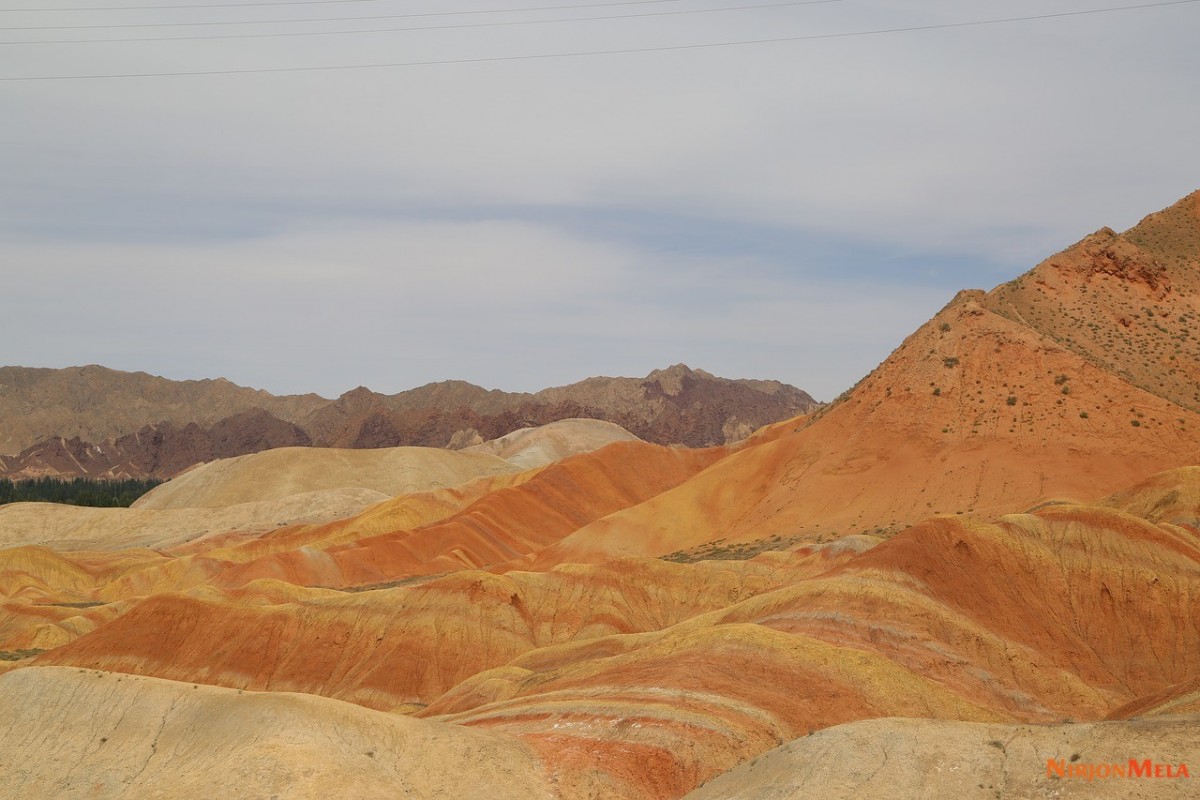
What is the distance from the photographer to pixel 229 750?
27516mm

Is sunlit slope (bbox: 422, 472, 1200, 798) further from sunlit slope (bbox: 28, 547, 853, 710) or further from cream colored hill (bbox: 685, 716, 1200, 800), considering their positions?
sunlit slope (bbox: 28, 547, 853, 710)

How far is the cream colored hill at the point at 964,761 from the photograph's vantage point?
18.8 metres

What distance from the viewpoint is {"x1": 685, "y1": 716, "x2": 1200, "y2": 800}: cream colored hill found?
18.8 m

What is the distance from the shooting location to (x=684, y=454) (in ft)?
454

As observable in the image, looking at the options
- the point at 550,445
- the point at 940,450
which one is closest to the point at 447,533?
the point at 940,450

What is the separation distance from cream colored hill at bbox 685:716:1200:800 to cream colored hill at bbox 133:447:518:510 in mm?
136088

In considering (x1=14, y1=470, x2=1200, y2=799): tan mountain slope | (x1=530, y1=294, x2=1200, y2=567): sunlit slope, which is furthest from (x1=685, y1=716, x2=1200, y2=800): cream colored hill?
(x1=530, y1=294, x2=1200, y2=567): sunlit slope

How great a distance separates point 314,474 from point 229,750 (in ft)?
459

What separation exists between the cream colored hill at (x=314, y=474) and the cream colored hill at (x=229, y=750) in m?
121

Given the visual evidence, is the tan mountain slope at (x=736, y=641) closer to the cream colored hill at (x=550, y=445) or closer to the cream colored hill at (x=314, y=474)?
the cream colored hill at (x=314, y=474)

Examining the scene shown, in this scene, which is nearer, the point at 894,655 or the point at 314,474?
the point at 894,655

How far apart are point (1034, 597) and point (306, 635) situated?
40.2 metres
